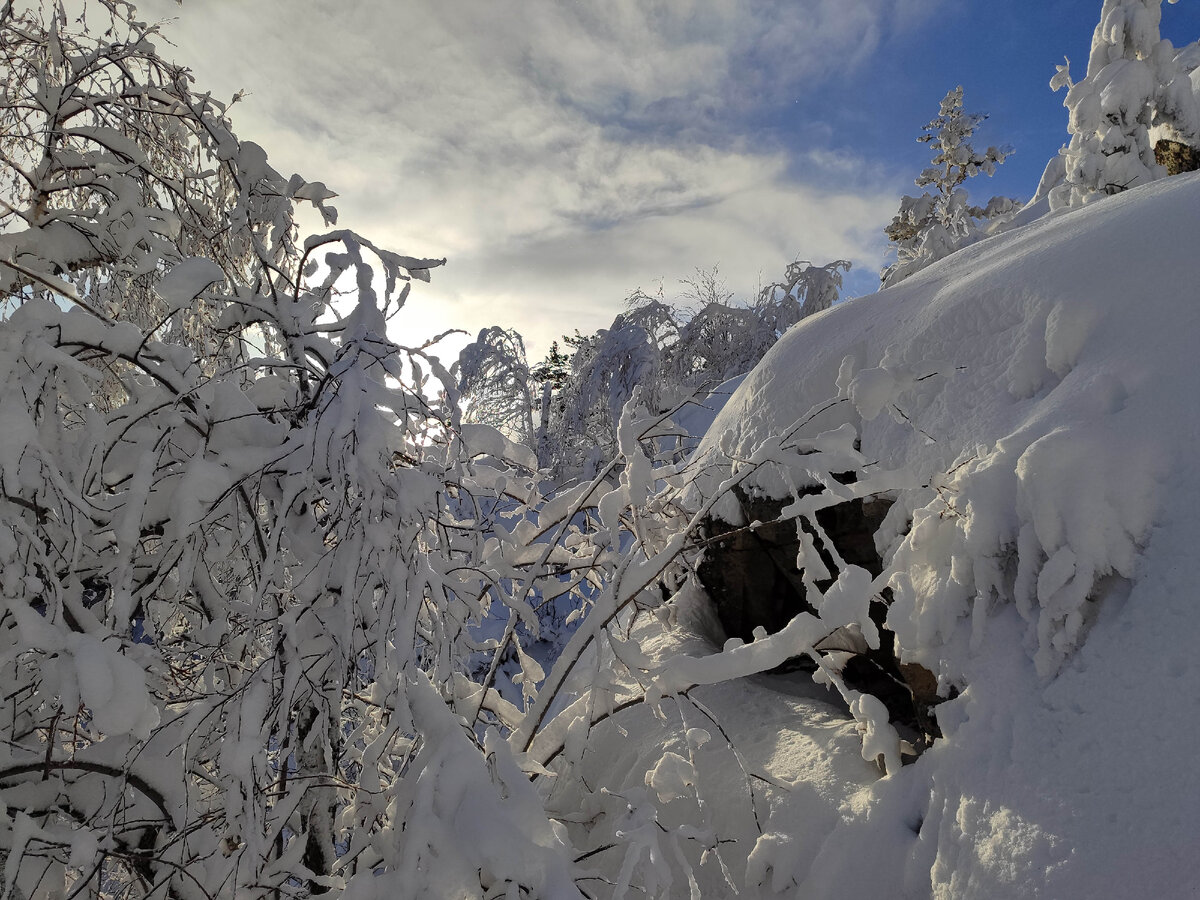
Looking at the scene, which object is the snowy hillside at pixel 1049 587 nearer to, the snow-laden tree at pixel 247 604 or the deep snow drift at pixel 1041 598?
the deep snow drift at pixel 1041 598

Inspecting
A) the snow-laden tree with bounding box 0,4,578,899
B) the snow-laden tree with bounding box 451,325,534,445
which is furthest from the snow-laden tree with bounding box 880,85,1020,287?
the snow-laden tree with bounding box 0,4,578,899

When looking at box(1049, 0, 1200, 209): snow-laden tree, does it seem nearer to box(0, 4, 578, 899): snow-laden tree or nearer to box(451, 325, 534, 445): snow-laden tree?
box(451, 325, 534, 445): snow-laden tree

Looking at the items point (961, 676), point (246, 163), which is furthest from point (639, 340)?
point (961, 676)

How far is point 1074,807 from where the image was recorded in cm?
154

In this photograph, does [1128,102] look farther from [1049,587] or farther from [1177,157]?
[1049,587]

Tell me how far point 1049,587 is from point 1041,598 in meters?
0.04

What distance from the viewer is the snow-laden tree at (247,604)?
4.61 ft

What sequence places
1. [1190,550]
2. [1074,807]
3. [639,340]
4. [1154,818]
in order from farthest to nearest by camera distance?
1. [639,340]
2. [1190,550]
3. [1074,807]
4. [1154,818]

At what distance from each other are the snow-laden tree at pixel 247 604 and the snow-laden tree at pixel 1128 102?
811 cm

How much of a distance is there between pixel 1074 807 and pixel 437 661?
166 cm

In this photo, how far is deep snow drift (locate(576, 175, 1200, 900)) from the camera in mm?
1527

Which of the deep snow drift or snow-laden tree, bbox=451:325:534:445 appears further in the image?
snow-laden tree, bbox=451:325:534:445

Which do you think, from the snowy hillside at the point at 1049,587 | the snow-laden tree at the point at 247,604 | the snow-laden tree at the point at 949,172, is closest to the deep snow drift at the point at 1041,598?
the snowy hillside at the point at 1049,587

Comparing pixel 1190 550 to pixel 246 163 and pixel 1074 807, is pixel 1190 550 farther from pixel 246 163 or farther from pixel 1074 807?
pixel 246 163
